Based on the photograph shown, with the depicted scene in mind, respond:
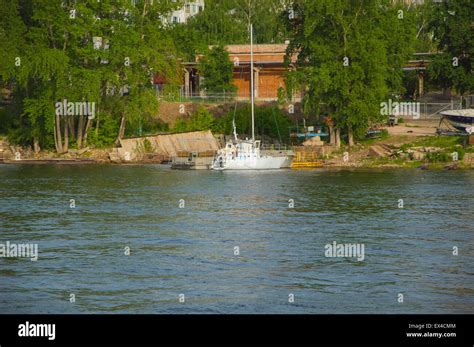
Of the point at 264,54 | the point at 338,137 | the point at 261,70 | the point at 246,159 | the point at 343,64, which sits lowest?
the point at 246,159

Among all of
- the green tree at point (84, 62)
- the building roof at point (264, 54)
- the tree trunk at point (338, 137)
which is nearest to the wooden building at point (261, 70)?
the building roof at point (264, 54)

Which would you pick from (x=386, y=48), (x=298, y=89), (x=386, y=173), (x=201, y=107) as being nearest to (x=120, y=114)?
(x=201, y=107)

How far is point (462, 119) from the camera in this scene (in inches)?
3452

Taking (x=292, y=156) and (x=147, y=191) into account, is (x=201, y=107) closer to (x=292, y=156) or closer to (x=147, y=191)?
(x=292, y=156)

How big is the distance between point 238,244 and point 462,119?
47267mm

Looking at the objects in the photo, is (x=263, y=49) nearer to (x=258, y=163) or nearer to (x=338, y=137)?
(x=338, y=137)

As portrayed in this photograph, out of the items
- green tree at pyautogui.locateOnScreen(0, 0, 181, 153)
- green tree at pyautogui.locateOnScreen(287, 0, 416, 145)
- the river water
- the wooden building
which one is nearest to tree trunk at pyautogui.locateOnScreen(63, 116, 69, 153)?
green tree at pyautogui.locateOnScreen(0, 0, 181, 153)

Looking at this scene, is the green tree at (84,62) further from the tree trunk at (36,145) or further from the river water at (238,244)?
the river water at (238,244)

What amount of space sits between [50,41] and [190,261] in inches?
2400

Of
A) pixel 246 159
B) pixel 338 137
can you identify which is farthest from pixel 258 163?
pixel 338 137

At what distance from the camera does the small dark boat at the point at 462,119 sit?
8719 cm

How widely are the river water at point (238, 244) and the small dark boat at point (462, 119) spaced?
14.5m

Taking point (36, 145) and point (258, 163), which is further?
point (36, 145)

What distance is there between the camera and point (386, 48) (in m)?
95.4
